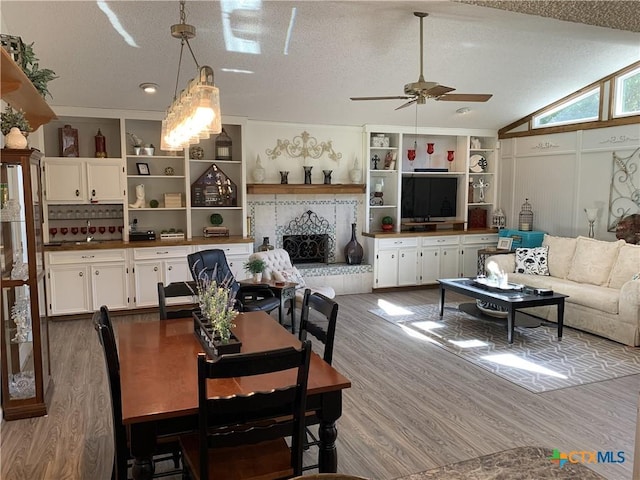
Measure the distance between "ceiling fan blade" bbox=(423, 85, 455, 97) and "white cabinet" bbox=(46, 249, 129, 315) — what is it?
4056 mm

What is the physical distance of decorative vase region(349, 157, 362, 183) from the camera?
7.31m

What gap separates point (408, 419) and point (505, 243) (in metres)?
4.49

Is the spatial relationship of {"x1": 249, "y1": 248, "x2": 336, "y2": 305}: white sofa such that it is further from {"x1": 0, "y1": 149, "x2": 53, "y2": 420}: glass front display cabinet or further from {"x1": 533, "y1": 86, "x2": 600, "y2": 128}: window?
{"x1": 533, "y1": 86, "x2": 600, "y2": 128}: window

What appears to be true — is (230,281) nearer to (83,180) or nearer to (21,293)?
(21,293)

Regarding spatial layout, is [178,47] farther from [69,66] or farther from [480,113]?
[480,113]

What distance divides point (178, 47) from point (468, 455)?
410 cm

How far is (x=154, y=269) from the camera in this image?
241 inches

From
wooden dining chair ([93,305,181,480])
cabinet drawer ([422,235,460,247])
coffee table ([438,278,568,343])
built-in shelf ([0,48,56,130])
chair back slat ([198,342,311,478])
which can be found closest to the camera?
chair back slat ([198,342,311,478])

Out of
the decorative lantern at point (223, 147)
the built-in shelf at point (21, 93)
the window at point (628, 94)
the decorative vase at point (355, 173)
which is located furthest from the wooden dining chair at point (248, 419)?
the window at point (628, 94)

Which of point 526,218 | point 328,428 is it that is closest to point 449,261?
point 526,218

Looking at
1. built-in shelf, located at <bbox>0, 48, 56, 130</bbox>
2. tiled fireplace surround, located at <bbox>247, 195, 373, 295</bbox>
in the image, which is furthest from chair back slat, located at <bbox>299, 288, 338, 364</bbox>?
tiled fireplace surround, located at <bbox>247, 195, 373, 295</bbox>

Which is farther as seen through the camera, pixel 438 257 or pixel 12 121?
pixel 438 257

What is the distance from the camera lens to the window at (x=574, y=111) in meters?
6.45

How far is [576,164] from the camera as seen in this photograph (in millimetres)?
6691
